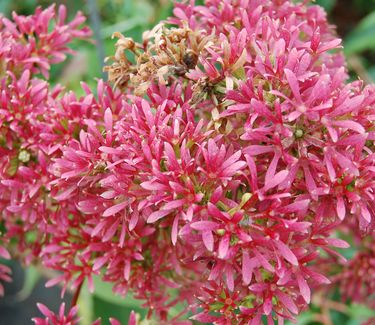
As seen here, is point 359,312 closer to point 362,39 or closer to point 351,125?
point 362,39

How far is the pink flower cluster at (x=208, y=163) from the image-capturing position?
2.58ft

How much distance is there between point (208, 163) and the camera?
2.58 feet

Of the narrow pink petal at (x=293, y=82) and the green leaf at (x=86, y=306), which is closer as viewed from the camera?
the narrow pink petal at (x=293, y=82)

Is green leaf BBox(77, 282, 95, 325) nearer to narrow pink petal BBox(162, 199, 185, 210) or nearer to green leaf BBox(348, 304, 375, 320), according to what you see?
green leaf BBox(348, 304, 375, 320)

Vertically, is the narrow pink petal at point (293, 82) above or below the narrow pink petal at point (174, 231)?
above

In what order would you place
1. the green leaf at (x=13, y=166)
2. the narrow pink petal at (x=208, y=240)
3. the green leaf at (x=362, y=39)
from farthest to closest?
1. the green leaf at (x=362, y=39)
2. the green leaf at (x=13, y=166)
3. the narrow pink petal at (x=208, y=240)

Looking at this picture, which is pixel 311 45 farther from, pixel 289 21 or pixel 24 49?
pixel 24 49

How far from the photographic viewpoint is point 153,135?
31.9 inches

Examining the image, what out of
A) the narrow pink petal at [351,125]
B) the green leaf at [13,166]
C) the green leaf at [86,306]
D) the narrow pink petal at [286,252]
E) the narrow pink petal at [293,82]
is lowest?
the green leaf at [86,306]

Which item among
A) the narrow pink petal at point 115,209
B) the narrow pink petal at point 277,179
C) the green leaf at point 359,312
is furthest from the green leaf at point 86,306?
the narrow pink petal at point 277,179

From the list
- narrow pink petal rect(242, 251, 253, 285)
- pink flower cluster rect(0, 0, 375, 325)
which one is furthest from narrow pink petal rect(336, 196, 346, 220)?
narrow pink petal rect(242, 251, 253, 285)

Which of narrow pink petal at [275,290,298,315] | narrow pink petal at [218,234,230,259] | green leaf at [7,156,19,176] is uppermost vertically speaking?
narrow pink petal at [218,234,230,259]

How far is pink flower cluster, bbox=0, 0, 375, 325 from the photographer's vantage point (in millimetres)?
786

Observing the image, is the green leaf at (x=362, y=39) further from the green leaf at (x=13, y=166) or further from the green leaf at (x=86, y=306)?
the green leaf at (x=13, y=166)
